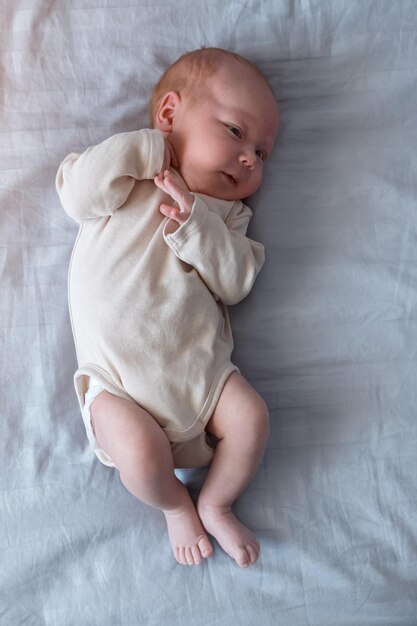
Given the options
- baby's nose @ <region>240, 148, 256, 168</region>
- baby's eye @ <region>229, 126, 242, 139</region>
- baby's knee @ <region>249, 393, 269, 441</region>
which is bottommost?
baby's knee @ <region>249, 393, 269, 441</region>

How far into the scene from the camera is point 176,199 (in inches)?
53.0

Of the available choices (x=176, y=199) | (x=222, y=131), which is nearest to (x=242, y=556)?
(x=176, y=199)

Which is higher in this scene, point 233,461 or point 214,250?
point 214,250

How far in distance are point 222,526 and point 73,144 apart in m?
0.79

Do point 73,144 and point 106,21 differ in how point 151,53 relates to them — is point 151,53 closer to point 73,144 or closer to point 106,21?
point 106,21

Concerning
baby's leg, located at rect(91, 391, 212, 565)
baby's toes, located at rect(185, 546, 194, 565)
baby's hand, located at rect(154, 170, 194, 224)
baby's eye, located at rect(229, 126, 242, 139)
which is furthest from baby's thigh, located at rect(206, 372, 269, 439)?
baby's eye, located at rect(229, 126, 242, 139)

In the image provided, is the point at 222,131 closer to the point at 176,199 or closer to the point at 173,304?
the point at 176,199

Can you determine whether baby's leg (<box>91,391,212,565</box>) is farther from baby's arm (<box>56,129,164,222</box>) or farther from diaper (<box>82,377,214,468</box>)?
baby's arm (<box>56,129,164,222</box>)

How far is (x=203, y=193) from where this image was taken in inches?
56.4

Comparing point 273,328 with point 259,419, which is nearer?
point 259,419

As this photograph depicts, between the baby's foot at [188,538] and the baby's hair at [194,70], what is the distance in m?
0.75

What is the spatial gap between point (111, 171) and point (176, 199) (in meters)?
0.12

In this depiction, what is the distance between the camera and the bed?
4.51 feet

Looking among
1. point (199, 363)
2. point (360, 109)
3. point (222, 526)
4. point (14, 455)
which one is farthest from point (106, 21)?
point (222, 526)
